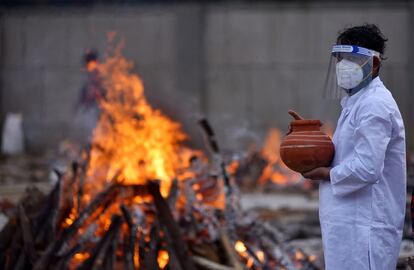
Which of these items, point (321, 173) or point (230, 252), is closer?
point (321, 173)

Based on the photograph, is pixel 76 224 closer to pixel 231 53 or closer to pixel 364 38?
pixel 364 38

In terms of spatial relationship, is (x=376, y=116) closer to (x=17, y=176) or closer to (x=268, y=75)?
(x=17, y=176)

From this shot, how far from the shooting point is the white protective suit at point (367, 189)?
152 inches

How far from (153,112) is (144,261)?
2.32 m

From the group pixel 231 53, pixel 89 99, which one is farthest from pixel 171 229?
pixel 231 53

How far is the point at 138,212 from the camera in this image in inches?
254

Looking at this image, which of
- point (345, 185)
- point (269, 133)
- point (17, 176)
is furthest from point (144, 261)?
point (269, 133)

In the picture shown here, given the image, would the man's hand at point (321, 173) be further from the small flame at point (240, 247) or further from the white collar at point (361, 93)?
the small flame at point (240, 247)

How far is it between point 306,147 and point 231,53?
12.4 m

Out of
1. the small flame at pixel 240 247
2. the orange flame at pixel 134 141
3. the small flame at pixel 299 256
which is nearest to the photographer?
the small flame at pixel 240 247

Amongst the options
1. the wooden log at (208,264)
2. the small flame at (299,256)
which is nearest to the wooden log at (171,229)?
the wooden log at (208,264)

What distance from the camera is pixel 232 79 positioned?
647 inches

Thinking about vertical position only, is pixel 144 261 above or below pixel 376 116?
below

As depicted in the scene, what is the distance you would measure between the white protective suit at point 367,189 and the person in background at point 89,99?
4277 mm
